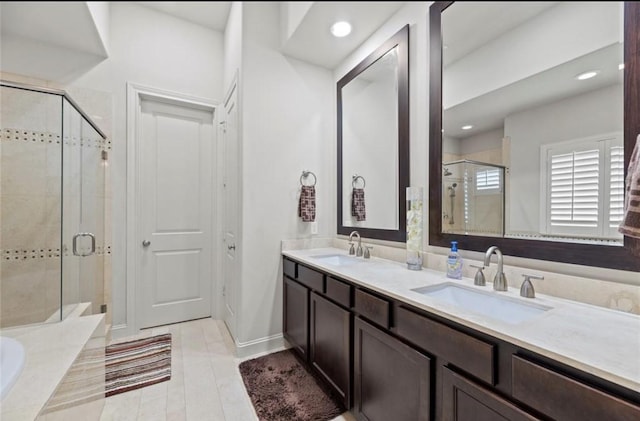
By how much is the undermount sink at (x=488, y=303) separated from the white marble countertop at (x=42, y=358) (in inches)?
55.9

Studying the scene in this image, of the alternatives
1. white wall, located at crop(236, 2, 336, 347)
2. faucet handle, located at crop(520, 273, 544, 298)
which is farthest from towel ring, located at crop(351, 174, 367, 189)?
faucet handle, located at crop(520, 273, 544, 298)

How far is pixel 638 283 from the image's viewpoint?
33.3 inches

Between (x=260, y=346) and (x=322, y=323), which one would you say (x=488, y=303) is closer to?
(x=322, y=323)

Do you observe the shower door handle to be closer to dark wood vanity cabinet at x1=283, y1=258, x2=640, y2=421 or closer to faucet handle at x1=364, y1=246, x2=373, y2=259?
dark wood vanity cabinet at x1=283, y1=258, x2=640, y2=421

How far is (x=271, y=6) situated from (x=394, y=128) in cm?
99

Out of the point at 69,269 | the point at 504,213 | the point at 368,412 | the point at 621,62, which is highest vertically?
the point at 621,62

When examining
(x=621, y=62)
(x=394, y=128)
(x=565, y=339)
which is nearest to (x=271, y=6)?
(x=394, y=128)

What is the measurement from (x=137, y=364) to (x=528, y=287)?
2350 millimetres

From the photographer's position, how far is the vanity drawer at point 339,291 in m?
1.35

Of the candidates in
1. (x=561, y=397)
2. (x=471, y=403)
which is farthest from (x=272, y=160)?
(x=561, y=397)

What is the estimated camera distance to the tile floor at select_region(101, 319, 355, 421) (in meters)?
1.43

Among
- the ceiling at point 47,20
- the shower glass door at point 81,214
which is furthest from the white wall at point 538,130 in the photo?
the shower glass door at point 81,214

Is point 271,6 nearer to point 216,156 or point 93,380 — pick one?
point 216,156

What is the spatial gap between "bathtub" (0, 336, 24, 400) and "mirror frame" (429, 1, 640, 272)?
1.92m
